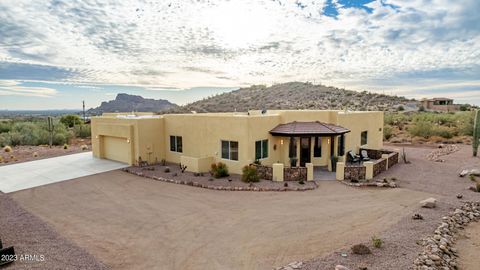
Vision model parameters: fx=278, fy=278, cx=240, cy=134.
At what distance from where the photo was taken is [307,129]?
16.7 metres

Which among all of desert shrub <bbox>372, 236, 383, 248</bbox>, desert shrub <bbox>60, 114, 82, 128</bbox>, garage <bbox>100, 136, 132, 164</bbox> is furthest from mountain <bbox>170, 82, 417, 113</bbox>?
desert shrub <bbox>372, 236, 383, 248</bbox>

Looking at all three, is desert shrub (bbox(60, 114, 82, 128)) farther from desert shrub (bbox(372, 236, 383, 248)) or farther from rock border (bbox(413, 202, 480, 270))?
rock border (bbox(413, 202, 480, 270))

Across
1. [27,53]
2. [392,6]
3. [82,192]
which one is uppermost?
[392,6]

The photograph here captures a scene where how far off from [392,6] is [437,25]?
4.34 meters

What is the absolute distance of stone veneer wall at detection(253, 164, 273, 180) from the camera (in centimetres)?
1481

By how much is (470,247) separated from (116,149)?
20218 mm

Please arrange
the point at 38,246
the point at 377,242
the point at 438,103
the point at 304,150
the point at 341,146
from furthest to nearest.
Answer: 1. the point at 438,103
2. the point at 341,146
3. the point at 304,150
4. the point at 38,246
5. the point at 377,242

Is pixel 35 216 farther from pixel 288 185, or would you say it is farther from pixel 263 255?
pixel 288 185

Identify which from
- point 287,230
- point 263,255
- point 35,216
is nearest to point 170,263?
point 263,255

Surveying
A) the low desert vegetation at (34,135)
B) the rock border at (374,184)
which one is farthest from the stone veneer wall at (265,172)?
the low desert vegetation at (34,135)

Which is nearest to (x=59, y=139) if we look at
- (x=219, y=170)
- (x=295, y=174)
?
(x=219, y=170)

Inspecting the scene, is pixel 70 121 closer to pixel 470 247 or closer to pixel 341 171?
pixel 341 171

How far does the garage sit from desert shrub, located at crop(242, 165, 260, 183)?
28.8 ft

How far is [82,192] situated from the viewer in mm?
13211
